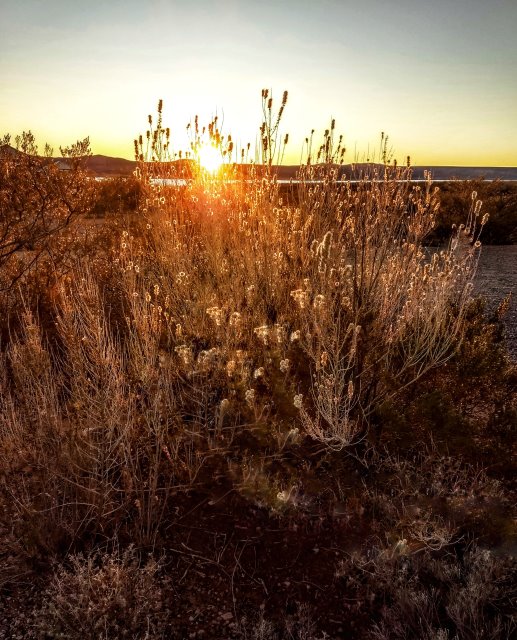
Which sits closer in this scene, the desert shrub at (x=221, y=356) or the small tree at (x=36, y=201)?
the desert shrub at (x=221, y=356)

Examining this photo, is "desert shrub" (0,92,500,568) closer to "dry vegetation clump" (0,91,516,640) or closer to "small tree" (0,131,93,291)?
"dry vegetation clump" (0,91,516,640)

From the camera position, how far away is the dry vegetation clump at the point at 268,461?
2279 mm

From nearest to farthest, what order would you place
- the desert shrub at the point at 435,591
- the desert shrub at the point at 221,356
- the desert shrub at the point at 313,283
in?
the desert shrub at the point at 435,591 < the desert shrub at the point at 221,356 < the desert shrub at the point at 313,283

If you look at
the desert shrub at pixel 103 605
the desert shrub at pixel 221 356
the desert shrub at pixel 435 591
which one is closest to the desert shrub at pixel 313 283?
the desert shrub at pixel 221 356

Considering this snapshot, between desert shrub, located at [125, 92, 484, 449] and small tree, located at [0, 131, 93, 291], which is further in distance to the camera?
small tree, located at [0, 131, 93, 291]

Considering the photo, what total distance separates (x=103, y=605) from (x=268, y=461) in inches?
47.8

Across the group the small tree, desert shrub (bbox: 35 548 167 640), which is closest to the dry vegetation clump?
desert shrub (bbox: 35 548 167 640)

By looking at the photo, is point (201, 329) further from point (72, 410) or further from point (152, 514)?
point (152, 514)

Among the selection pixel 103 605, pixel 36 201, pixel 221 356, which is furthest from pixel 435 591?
pixel 36 201

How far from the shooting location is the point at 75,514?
107 inches

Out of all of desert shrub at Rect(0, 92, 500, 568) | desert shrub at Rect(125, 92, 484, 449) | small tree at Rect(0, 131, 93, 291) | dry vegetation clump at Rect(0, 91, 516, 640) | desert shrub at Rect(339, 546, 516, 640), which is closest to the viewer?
desert shrub at Rect(339, 546, 516, 640)

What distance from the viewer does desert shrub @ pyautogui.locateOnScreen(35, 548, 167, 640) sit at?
213 centimetres

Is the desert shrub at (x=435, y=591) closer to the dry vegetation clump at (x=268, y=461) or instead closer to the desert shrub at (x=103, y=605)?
the dry vegetation clump at (x=268, y=461)

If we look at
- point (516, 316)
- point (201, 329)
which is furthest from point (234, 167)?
point (516, 316)
